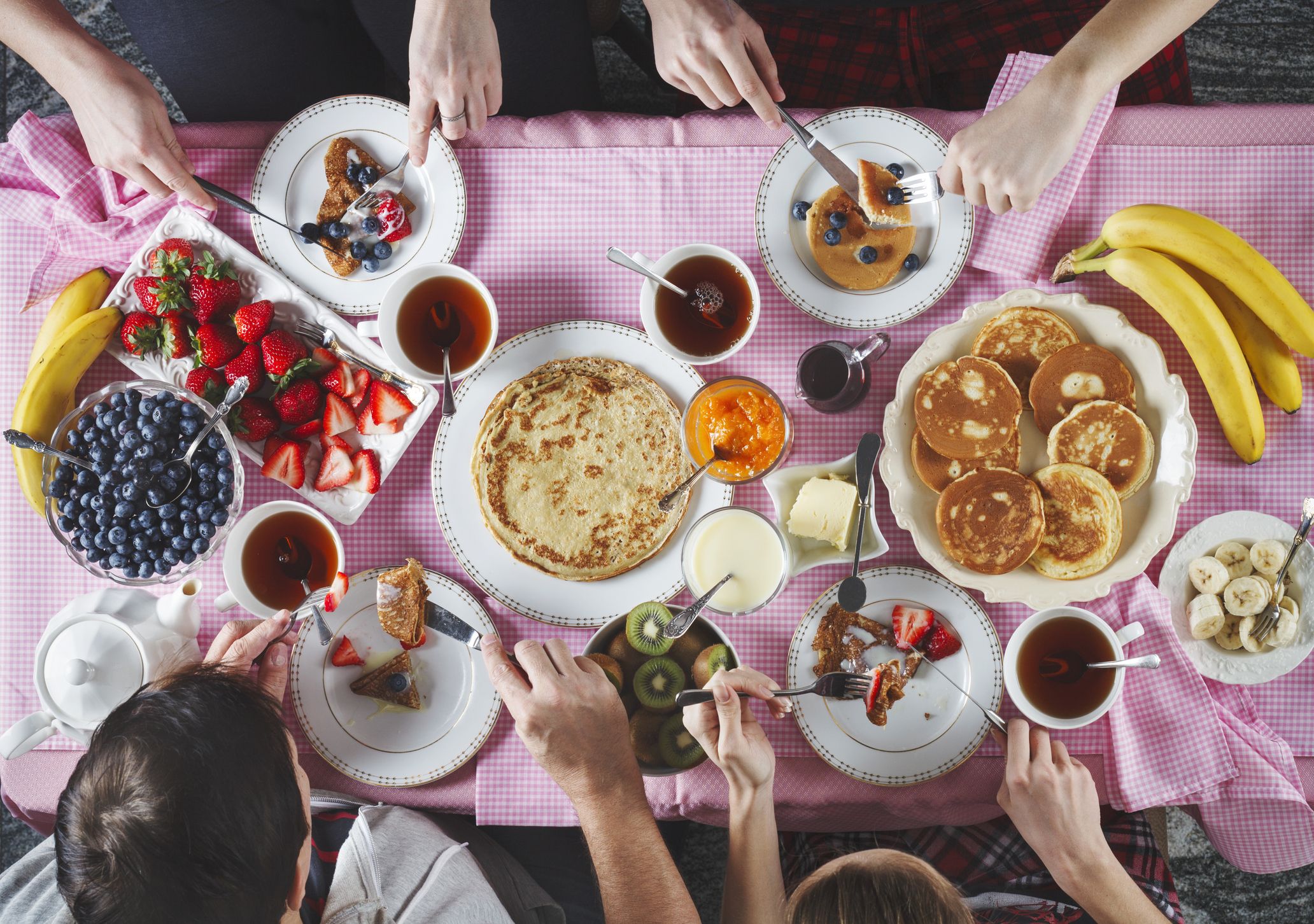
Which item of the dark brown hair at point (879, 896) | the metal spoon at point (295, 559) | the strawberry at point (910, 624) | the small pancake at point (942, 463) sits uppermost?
the small pancake at point (942, 463)

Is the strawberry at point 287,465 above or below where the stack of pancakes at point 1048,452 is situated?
below

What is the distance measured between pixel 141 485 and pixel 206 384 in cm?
23

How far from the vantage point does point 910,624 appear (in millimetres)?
1603

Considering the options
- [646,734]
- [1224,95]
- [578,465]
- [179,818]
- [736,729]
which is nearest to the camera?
[179,818]

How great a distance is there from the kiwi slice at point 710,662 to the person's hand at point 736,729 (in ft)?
0.06

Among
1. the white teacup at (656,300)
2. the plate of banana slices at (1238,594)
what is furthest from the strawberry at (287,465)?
the plate of banana slices at (1238,594)

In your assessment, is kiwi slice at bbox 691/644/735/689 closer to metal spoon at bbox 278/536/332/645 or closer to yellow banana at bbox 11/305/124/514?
metal spoon at bbox 278/536/332/645

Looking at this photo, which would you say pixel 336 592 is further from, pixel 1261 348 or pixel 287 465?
pixel 1261 348

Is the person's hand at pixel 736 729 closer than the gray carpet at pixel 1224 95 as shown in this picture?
Yes

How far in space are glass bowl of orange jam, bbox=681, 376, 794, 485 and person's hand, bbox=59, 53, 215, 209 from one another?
3.53ft

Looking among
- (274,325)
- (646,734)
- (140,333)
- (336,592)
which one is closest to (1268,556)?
(646,734)

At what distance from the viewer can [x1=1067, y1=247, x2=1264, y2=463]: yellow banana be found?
1544 mm

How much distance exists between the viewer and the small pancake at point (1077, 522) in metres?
1.53

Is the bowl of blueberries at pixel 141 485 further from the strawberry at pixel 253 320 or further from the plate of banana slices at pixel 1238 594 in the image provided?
the plate of banana slices at pixel 1238 594
